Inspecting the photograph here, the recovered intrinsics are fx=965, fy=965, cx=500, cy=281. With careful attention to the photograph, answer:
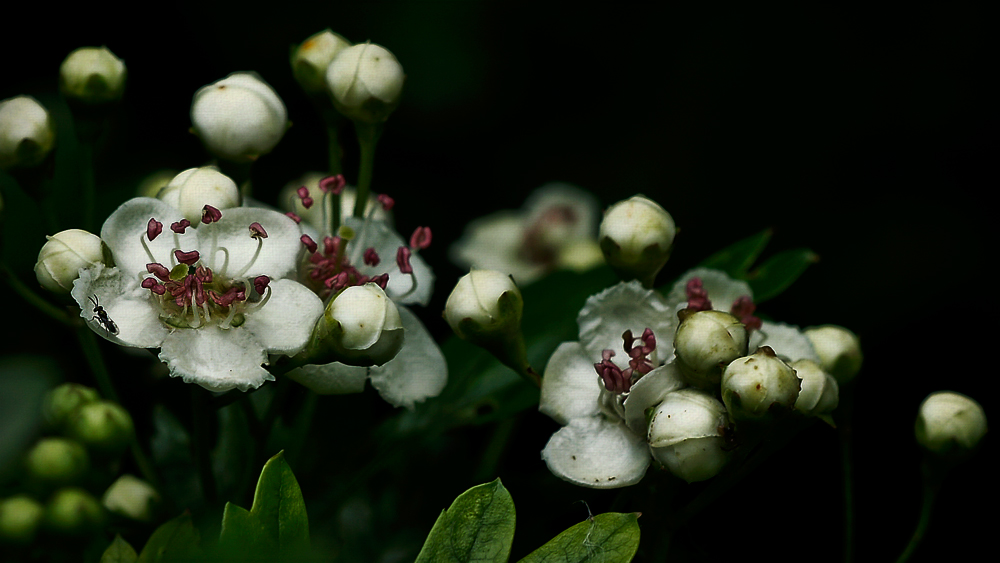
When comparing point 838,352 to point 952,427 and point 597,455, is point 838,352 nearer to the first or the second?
point 952,427

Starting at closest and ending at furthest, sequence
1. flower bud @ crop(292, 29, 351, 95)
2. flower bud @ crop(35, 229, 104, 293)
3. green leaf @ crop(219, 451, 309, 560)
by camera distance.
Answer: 1. green leaf @ crop(219, 451, 309, 560)
2. flower bud @ crop(35, 229, 104, 293)
3. flower bud @ crop(292, 29, 351, 95)

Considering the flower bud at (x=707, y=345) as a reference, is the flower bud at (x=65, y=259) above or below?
above

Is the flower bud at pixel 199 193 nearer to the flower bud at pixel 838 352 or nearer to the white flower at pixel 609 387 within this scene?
the white flower at pixel 609 387

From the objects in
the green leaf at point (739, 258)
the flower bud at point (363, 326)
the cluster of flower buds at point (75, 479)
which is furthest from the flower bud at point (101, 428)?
the green leaf at point (739, 258)

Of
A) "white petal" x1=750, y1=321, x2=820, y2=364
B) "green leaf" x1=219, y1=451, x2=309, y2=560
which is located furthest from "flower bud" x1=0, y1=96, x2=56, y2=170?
"white petal" x1=750, y1=321, x2=820, y2=364

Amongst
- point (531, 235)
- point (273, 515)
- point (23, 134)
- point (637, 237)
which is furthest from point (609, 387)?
point (531, 235)

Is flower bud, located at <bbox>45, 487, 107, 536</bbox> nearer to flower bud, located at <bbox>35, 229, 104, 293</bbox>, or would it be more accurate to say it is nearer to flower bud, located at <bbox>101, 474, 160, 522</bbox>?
flower bud, located at <bbox>101, 474, 160, 522</bbox>
